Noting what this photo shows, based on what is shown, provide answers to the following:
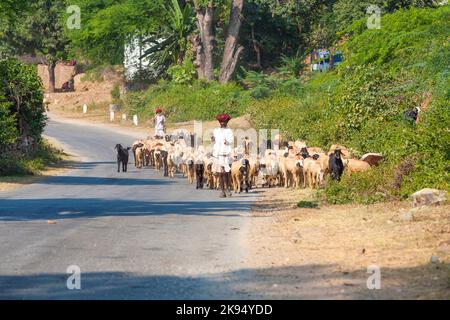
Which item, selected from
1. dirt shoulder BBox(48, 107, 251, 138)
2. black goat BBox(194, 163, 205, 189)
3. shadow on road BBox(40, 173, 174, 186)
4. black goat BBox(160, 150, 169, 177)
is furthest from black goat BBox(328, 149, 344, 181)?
dirt shoulder BBox(48, 107, 251, 138)

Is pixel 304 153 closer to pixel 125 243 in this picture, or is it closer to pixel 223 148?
pixel 223 148

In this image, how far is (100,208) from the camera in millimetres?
19078

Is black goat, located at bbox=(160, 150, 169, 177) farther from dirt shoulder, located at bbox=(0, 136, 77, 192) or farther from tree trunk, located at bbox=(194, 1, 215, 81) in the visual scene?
tree trunk, located at bbox=(194, 1, 215, 81)

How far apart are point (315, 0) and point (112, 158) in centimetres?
2306

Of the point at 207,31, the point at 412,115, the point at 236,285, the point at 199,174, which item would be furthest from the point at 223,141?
the point at 207,31

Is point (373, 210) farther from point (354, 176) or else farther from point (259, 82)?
point (259, 82)

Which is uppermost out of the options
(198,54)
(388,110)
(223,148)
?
(198,54)

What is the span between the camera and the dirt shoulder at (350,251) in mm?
10078

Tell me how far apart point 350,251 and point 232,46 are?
4412 centimetres

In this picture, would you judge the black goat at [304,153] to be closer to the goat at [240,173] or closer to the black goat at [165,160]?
the goat at [240,173]

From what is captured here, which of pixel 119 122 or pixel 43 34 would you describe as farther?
pixel 43 34

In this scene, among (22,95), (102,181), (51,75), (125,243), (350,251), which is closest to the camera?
(350,251)

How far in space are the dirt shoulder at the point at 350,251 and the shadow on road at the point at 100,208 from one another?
1315mm

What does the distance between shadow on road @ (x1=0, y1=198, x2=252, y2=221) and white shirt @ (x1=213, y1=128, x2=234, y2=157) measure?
1231 mm
